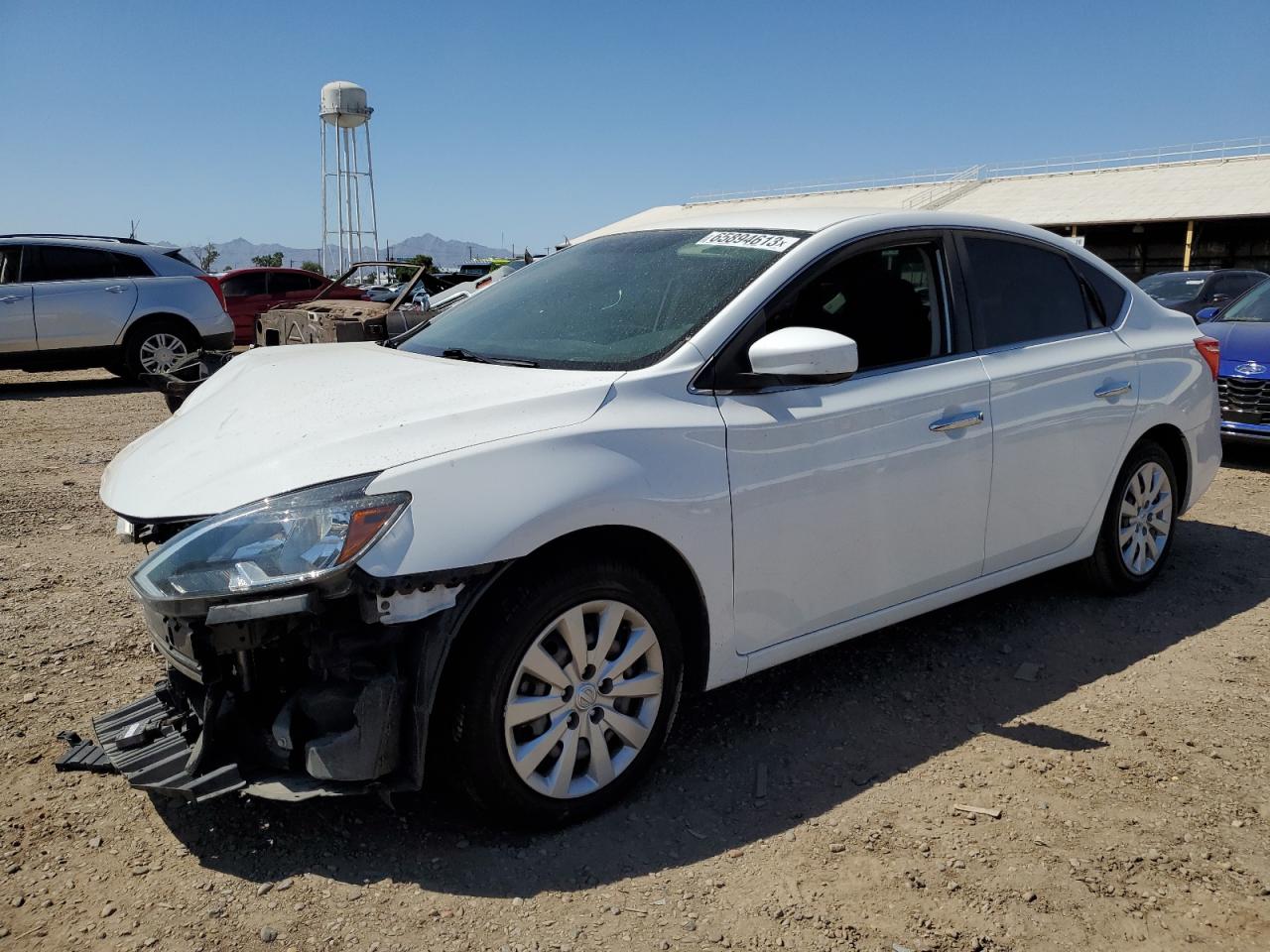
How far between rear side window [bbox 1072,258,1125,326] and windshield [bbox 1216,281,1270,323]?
5.06m

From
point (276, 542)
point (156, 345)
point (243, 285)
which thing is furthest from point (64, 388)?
point (276, 542)

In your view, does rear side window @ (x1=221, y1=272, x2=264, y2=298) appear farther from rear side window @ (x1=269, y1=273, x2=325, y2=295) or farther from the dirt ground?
the dirt ground

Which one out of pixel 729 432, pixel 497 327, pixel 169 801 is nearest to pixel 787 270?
pixel 729 432

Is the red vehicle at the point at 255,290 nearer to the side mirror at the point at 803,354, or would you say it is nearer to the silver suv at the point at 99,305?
the silver suv at the point at 99,305

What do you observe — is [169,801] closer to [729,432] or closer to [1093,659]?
[729,432]

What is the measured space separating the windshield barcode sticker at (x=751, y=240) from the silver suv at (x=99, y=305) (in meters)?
10.3

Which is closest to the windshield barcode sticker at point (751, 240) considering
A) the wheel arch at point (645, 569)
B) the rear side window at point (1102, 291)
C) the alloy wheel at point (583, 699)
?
the wheel arch at point (645, 569)

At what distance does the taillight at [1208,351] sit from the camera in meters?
4.81

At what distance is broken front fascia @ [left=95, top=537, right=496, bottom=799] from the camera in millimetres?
2477

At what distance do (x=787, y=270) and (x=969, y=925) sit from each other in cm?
194

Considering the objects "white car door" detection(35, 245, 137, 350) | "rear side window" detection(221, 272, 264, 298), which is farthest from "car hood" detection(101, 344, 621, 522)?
"rear side window" detection(221, 272, 264, 298)

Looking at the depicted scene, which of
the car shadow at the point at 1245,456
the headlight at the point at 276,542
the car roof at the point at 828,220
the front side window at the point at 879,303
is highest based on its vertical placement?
the car roof at the point at 828,220

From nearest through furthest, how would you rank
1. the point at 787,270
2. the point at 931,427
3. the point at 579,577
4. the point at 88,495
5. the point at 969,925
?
1. the point at 969,925
2. the point at 579,577
3. the point at 787,270
4. the point at 931,427
5. the point at 88,495

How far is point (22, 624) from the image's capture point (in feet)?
13.9
